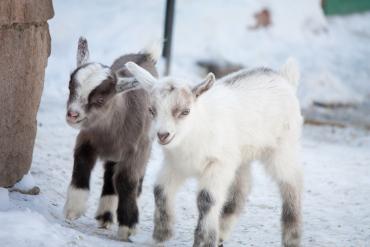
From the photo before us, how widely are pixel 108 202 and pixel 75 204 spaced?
1.85 ft

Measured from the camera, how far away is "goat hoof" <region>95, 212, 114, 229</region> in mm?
5746

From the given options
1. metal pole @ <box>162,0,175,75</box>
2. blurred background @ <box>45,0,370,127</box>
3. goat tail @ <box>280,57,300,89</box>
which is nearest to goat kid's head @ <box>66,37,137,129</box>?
goat tail @ <box>280,57,300,89</box>

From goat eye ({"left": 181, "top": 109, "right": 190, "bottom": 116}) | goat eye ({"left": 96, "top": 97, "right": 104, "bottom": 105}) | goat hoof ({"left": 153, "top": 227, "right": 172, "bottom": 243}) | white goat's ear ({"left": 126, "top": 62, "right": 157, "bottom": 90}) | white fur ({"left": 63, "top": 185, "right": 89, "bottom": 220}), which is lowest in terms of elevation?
goat hoof ({"left": 153, "top": 227, "right": 172, "bottom": 243})

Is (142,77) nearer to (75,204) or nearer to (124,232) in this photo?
(75,204)

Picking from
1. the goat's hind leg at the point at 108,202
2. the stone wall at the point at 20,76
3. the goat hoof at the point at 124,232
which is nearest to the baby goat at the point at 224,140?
the goat hoof at the point at 124,232

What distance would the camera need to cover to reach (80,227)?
18.2ft

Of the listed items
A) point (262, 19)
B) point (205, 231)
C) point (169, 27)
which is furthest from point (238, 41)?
point (205, 231)

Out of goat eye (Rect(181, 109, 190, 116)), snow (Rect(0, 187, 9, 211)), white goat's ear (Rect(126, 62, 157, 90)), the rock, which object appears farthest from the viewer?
the rock

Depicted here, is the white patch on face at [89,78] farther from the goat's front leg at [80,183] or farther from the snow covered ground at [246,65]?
the snow covered ground at [246,65]

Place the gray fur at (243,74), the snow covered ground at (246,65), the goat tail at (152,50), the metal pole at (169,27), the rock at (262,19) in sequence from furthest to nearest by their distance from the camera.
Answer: the rock at (262,19)
the metal pole at (169,27)
the goat tail at (152,50)
the snow covered ground at (246,65)
the gray fur at (243,74)

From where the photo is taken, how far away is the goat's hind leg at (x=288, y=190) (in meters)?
5.46

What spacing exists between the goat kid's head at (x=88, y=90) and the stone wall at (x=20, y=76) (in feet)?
1.77

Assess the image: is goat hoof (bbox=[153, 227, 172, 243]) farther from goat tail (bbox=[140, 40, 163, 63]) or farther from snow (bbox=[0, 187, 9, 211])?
goat tail (bbox=[140, 40, 163, 63])

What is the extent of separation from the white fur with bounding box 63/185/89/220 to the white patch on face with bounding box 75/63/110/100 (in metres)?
0.74
